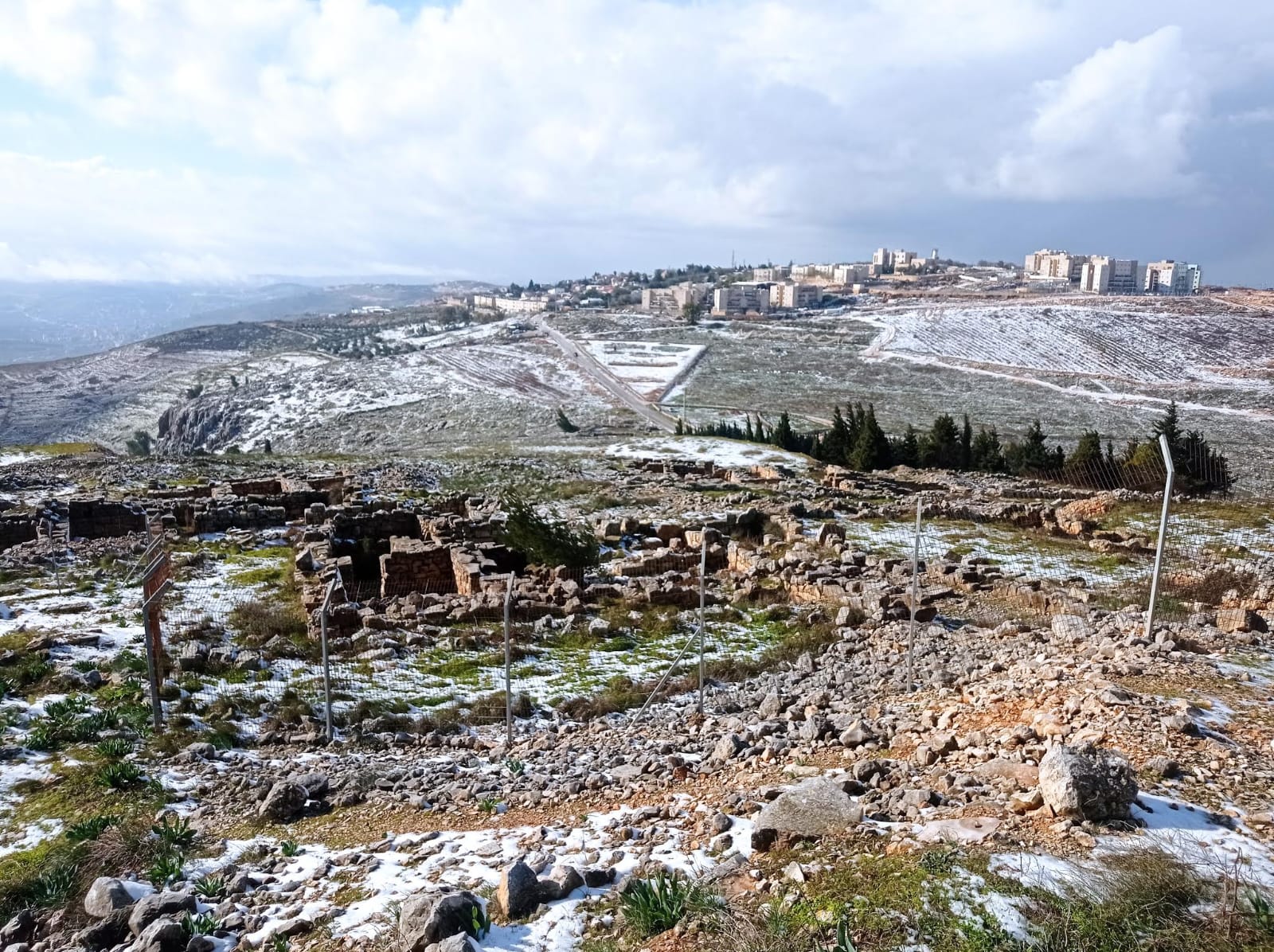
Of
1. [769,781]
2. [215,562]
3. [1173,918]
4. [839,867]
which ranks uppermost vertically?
[1173,918]

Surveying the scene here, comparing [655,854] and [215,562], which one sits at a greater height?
[655,854]

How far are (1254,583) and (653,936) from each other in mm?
14756

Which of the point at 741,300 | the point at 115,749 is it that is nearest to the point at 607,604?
the point at 115,749

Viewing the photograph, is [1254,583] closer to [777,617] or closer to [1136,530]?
[1136,530]

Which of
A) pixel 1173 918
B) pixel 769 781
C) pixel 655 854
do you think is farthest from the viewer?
pixel 769 781

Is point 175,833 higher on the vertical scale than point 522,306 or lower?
lower

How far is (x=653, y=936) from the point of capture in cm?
512

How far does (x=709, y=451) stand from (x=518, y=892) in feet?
116

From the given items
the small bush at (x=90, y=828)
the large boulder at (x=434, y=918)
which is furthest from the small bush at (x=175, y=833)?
the large boulder at (x=434, y=918)

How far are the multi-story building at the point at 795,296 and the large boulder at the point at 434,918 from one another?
151247mm

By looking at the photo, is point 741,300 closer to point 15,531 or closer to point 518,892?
point 15,531

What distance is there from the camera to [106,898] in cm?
604

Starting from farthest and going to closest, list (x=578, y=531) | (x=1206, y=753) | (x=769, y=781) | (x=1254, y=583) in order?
(x=578, y=531) → (x=1254, y=583) → (x=769, y=781) → (x=1206, y=753)

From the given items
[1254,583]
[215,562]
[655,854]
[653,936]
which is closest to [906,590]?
[1254,583]
